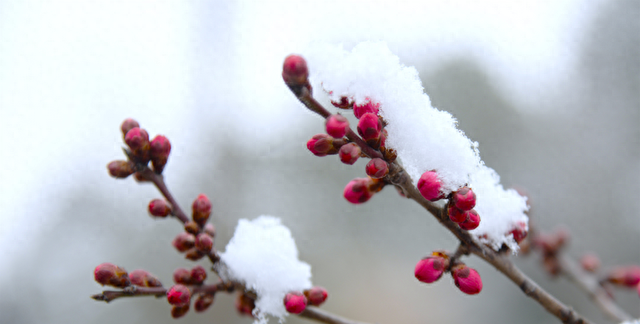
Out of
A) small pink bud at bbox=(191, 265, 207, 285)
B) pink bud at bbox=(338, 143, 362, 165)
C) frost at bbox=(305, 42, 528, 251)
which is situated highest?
frost at bbox=(305, 42, 528, 251)

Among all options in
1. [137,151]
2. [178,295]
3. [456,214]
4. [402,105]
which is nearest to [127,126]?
[137,151]

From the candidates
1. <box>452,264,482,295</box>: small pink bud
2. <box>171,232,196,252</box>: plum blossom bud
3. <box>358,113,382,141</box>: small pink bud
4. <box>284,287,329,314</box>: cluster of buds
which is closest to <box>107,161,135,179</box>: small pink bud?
<box>171,232,196,252</box>: plum blossom bud

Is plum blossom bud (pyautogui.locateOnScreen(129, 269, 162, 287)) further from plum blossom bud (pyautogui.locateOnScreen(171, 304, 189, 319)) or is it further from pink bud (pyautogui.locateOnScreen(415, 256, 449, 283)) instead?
pink bud (pyautogui.locateOnScreen(415, 256, 449, 283))

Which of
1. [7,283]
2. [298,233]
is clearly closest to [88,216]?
[7,283]

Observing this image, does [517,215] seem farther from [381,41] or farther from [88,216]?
[88,216]

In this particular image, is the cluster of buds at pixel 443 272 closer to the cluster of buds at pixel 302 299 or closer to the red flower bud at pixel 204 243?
the cluster of buds at pixel 302 299

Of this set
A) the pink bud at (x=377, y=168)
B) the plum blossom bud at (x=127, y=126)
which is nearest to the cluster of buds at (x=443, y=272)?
the pink bud at (x=377, y=168)
